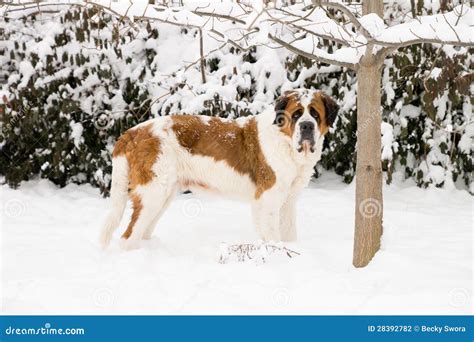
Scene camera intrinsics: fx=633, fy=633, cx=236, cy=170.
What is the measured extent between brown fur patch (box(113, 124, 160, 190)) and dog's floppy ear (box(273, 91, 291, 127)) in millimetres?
992

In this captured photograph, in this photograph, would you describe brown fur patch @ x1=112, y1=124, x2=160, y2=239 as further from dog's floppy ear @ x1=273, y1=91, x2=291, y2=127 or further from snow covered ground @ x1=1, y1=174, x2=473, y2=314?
dog's floppy ear @ x1=273, y1=91, x2=291, y2=127

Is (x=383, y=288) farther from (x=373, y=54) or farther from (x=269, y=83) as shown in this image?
(x=269, y=83)

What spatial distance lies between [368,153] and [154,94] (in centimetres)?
385

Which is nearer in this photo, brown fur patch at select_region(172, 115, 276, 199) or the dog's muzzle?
the dog's muzzle

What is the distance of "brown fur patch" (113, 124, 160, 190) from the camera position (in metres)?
5.12

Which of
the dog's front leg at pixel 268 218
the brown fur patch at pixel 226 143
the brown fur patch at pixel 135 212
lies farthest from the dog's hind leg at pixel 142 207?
the dog's front leg at pixel 268 218

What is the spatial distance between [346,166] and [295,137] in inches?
110

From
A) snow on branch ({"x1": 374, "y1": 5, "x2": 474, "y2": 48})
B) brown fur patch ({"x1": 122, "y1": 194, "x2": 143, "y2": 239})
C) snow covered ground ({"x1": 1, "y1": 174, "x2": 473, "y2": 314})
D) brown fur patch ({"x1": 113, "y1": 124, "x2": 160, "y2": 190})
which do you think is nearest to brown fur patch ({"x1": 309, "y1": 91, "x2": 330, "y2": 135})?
snow covered ground ({"x1": 1, "y1": 174, "x2": 473, "y2": 314})

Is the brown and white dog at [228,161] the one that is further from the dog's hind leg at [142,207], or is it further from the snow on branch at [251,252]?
the snow on branch at [251,252]

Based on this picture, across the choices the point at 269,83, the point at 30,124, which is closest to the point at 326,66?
the point at 269,83

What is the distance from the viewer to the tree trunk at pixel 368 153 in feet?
14.3

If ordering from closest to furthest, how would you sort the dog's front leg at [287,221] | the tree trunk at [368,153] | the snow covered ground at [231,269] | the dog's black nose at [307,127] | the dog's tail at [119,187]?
the snow covered ground at [231,269], the tree trunk at [368,153], the dog's black nose at [307,127], the dog's tail at [119,187], the dog's front leg at [287,221]

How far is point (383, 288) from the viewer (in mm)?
4074

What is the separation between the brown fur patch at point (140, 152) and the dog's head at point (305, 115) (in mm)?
1042
